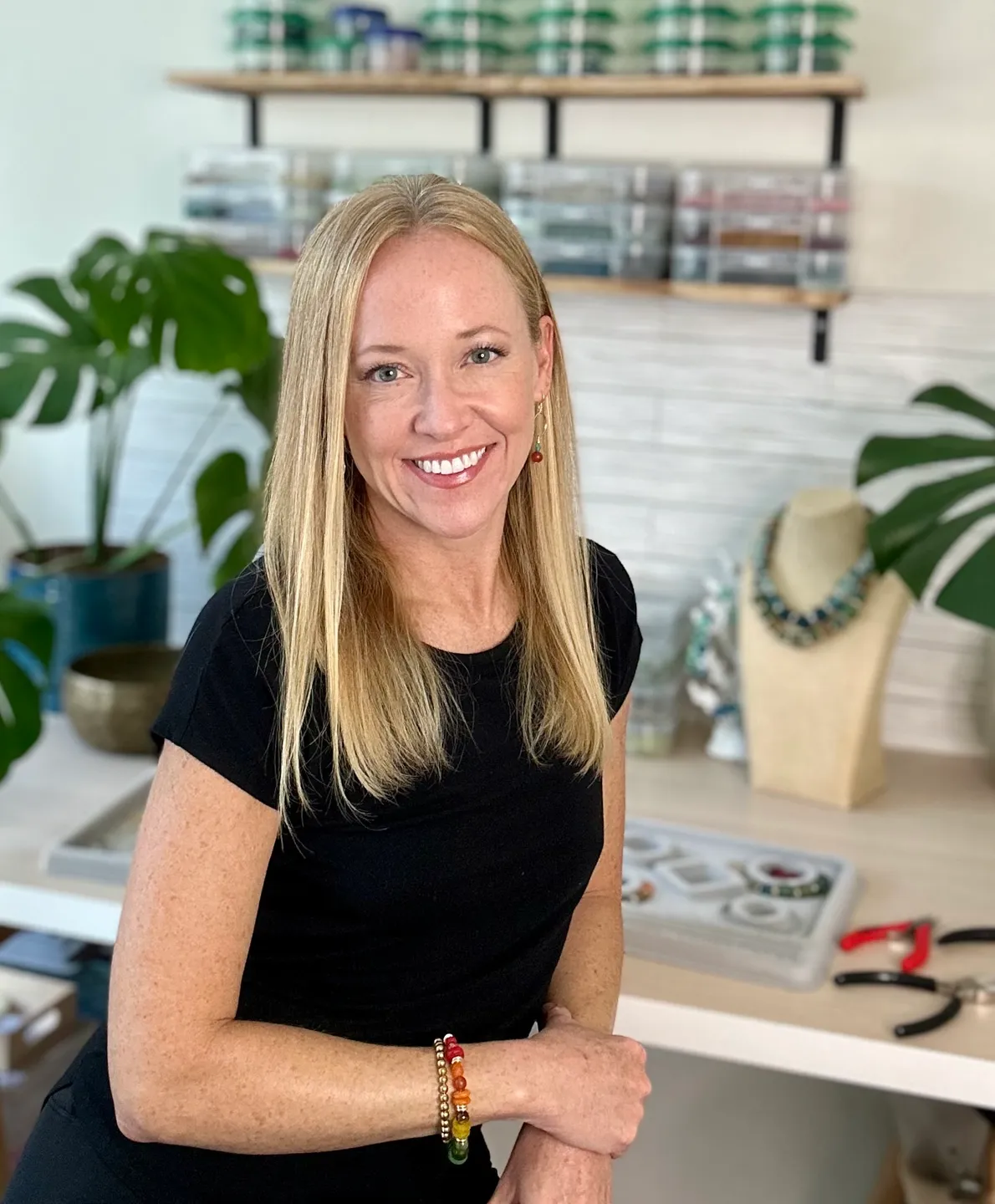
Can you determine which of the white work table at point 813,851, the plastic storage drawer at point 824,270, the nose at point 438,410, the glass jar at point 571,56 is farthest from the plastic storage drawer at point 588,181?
the nose at point 438,410

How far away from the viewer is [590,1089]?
1063mm

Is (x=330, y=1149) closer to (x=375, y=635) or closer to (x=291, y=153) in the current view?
(x=375, y=635)

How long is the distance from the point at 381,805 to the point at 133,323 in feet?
2.82

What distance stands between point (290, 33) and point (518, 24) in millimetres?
316

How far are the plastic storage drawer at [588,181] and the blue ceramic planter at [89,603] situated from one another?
0.77m

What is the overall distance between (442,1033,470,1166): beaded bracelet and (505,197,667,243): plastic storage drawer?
1.17 meters

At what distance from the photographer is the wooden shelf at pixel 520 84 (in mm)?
1738

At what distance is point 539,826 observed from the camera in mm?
1112

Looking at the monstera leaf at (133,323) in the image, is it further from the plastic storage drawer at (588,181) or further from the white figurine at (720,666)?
the white figurine at (720,666)

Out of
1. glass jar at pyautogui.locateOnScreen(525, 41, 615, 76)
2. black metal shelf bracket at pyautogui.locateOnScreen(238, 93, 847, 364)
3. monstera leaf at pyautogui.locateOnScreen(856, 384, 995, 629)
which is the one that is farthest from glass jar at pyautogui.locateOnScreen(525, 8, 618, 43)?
monstera leaf at pyautogui.locateOnScreen(856, 384, 995, 629)

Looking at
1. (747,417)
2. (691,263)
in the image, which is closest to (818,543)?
(747,417)

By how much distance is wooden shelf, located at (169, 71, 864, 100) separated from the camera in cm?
174

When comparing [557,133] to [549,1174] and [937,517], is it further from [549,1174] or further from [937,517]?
[549,1174]

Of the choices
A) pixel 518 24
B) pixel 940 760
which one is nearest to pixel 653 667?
pixel 940 760
